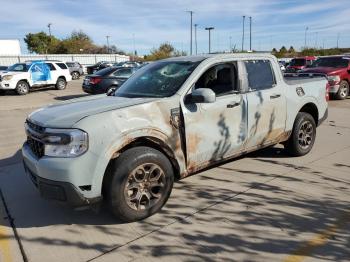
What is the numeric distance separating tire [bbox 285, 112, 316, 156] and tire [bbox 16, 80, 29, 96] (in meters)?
17.3

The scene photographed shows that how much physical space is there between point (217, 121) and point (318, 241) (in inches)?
73.7

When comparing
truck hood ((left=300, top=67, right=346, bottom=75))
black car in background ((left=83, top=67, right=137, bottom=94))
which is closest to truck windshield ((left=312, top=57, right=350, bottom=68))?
truck hood ((left=300, top=67, right=346, bottom=75))

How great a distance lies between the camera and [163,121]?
430cm

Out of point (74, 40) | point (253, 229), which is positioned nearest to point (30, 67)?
point (253, 229)

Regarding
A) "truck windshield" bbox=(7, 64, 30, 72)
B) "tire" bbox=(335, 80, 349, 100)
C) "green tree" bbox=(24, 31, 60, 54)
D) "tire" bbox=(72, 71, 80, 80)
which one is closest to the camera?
"tire" bbox=(335, 80, 349, 100)

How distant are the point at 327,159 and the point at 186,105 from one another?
3.09 metres

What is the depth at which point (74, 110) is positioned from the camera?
167 inches

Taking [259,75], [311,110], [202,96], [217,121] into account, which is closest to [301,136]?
[311,110]

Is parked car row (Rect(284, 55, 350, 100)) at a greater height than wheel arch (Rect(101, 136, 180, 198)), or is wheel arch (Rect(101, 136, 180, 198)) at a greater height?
parked car row (Rect(284, 55, 350, 100))

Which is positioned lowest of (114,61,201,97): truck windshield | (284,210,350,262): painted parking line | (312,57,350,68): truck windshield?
(284,210,350,262): painted parking line

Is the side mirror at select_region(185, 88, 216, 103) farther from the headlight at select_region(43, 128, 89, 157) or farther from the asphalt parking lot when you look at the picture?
the headlight at select_region(43, 128, 89, 157)

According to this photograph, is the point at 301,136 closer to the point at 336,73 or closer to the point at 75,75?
the point at 336,73

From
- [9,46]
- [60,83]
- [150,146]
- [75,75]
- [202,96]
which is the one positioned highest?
[9,46]

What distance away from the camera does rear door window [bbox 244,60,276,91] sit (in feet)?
17.9
